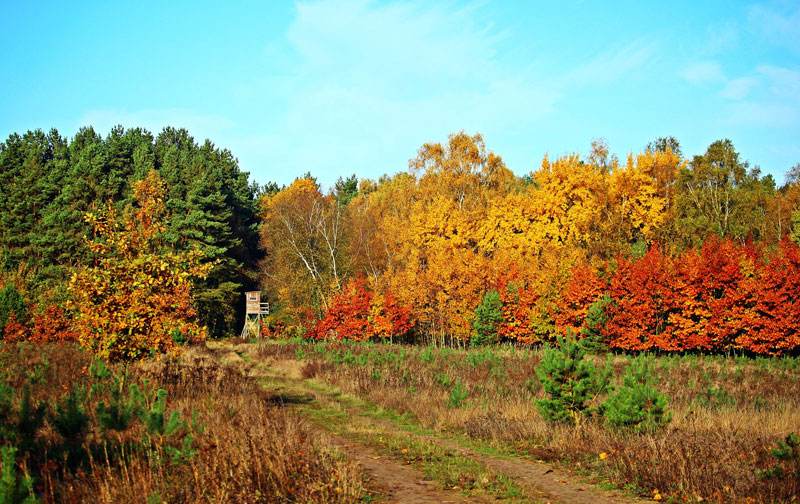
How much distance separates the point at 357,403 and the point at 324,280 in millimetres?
29255

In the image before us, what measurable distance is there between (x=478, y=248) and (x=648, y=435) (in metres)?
43.4

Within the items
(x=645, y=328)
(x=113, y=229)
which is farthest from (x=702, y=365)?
(x=113, y=229)

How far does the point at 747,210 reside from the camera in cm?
4631

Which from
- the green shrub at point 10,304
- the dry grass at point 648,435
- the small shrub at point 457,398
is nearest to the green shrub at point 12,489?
the dry grass at point 648,435

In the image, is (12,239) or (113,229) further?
(12,239)

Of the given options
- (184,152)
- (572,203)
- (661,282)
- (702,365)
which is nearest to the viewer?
(702,365)

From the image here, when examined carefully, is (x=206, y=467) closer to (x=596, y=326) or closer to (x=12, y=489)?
(x=12, y=489)

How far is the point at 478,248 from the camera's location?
53.2m

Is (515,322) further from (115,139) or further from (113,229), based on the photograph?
(115,139)

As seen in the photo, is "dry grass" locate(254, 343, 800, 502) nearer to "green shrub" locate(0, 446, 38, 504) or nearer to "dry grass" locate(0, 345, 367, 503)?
"dry grass" locate(0, 345, 367, 503)

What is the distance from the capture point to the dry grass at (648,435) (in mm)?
8562

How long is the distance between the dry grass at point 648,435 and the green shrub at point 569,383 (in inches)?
14.3

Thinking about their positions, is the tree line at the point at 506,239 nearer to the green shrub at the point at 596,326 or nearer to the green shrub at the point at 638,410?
the green shrub at the point at 596,326

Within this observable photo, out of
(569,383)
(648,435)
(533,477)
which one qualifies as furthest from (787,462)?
(569,383)
